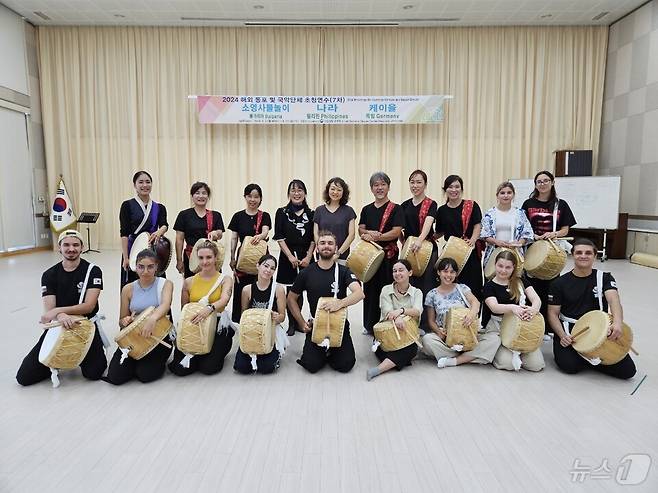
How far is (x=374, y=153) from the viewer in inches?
367

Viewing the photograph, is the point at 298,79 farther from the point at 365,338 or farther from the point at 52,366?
the point at 52,366

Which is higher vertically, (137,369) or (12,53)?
(12,53)

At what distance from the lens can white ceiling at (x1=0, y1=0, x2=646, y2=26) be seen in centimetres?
781

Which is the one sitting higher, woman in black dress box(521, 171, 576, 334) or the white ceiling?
the white ceiling

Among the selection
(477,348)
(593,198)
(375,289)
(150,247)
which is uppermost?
(593,198)

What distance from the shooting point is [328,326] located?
2877 mm

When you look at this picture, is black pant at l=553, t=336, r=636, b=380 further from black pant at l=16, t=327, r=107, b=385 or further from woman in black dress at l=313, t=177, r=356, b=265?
black pant at l=16, t=327, r=107, b=385

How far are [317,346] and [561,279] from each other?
179 cm

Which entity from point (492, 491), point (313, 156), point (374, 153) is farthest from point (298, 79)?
point (492, 491)

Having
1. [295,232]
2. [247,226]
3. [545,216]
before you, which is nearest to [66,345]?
[247,226]

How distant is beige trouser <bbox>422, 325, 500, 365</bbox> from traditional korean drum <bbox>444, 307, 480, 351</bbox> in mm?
53

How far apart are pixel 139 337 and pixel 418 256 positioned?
207 cm

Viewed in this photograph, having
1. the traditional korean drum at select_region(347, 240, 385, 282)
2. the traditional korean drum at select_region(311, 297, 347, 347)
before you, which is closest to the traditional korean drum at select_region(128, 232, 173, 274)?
the traditional korean drum at select_region(311, 297, 347, 347)

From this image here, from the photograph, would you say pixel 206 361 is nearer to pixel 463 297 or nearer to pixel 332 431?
pixel 332 431
